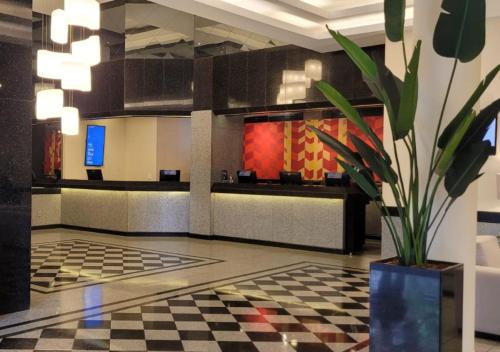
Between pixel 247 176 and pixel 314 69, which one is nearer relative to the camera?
pixel 314 69

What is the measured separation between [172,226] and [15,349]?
6.72 meters

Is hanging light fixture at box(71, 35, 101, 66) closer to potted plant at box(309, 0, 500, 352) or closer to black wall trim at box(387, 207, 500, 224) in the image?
black wall trim at box(387, 207, 500, 224)

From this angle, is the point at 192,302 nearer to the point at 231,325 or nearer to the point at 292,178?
the point at 231,325

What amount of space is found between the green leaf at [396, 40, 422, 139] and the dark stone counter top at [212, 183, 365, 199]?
600 centimetres

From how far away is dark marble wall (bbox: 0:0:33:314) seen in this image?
473 centimetres

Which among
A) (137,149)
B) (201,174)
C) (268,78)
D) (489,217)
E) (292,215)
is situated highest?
(268,78)

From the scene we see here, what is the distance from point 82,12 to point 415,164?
4.35 metres

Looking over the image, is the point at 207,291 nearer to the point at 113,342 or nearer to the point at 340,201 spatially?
the point at 113,342

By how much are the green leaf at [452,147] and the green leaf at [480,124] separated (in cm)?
4

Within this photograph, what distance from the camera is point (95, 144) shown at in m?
13.0

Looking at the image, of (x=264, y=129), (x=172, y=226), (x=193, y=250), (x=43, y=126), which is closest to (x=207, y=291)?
(x=193, y=250)

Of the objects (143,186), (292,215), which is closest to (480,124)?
(292,215)

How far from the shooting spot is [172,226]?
10.6 metres

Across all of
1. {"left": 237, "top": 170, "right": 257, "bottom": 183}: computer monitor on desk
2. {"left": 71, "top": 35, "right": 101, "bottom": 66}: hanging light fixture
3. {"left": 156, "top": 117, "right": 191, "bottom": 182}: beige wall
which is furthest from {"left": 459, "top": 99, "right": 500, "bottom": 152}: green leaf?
{"left": 156, "top": 117, "right": 191, "bottom": 182}: beige wall
